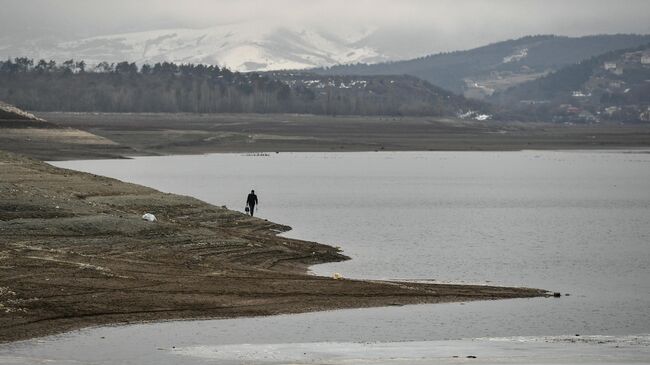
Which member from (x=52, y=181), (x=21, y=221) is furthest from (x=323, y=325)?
(x=52, y=181)

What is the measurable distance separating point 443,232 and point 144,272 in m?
28.6

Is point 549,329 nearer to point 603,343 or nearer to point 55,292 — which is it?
point 603,343

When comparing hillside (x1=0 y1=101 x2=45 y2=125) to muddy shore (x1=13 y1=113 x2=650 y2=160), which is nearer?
muddy shore (x1=13 y1=113 x2=650 y2=160)

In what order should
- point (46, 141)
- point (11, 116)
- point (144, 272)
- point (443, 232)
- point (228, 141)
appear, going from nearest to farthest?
point (144, 272), point (443, 232), point (46, 141), point (11, 116), point (228, 141)

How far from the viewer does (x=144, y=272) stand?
3741 cm

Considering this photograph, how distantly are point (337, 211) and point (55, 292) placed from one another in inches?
1744

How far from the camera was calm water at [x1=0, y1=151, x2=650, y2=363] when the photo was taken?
32.6 metres

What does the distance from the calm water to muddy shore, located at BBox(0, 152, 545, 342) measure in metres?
1.12

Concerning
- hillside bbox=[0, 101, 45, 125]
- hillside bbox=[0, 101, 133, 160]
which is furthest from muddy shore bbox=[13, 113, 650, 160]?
hillside bbox=[0, 101, 45, 125]

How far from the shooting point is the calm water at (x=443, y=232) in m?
32.6

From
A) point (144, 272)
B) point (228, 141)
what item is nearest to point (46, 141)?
point (228, 141)

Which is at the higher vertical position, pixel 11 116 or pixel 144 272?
pixel 11 116

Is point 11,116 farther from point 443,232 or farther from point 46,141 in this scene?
point 443,232

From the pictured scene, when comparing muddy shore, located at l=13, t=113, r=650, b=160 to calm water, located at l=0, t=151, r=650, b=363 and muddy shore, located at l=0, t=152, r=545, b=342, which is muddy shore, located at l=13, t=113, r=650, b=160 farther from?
muddy shore, located at l=0, t=152, r=545, b=342
